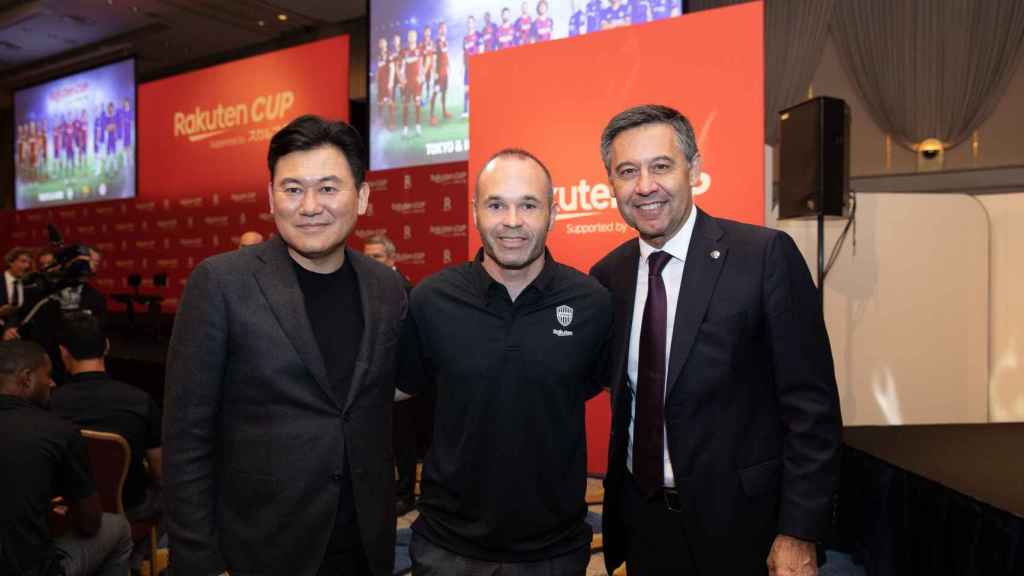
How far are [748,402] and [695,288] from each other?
309mm

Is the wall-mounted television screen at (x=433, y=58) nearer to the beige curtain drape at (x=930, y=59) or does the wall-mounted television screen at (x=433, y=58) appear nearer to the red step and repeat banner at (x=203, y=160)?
the red step and repeat banner at (x=203, y=160)

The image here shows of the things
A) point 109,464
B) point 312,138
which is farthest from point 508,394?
point 109,464

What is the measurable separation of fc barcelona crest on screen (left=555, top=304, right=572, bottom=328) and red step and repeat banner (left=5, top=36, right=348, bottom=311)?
6.40 m

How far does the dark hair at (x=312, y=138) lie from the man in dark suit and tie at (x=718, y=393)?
2.39 feet

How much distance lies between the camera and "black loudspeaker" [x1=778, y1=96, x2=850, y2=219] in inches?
159

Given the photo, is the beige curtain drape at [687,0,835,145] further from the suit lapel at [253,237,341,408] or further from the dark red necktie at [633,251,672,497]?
the suit lapel at [253,237,341,408]

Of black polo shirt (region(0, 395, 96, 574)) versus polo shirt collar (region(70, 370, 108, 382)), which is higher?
polo shirt collar (region(70, 370, 108, 382))

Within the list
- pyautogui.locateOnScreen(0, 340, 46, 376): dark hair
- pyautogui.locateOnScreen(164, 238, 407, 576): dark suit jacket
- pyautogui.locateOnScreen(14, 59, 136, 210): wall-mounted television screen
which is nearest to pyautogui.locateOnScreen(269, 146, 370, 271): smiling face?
pyautogui.locateOnScreen(164, 238, 407, 576): dark suit jacket


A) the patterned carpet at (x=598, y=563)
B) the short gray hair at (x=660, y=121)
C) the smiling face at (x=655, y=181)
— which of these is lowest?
the patterned carpet at (x=598, y=563)

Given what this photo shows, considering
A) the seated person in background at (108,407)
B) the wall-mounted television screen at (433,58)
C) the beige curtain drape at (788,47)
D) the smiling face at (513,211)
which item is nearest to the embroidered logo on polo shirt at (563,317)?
the smiling face at (513,211)

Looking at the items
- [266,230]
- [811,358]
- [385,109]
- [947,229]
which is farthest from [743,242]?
[266,230]

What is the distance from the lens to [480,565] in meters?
1.67

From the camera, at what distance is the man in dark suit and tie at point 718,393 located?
64.8 inches

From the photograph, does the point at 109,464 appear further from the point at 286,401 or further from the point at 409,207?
the point at 409,207
